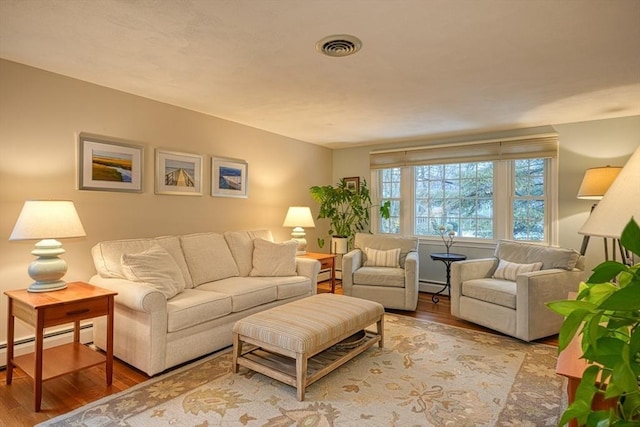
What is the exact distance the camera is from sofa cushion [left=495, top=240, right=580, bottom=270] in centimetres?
350

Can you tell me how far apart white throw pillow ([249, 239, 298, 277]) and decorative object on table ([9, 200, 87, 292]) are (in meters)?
1.73

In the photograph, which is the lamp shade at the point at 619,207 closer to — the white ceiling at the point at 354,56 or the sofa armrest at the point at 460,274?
the white ceiling at the point at 354,56

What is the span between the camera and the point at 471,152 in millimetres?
4824

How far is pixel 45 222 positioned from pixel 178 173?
1496 mm

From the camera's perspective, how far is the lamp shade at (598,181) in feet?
11.3

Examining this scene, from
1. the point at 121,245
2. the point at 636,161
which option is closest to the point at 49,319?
the point at 121,245

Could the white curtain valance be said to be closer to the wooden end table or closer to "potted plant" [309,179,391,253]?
"potted plant" [309,179,391,253]

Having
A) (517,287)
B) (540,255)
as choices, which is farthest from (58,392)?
(540,255)

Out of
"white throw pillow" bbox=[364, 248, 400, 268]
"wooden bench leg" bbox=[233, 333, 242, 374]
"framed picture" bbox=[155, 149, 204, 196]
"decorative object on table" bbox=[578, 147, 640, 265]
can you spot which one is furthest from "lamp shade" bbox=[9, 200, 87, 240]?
"white throw pillow" bbox=[364, 248, 400, 268]

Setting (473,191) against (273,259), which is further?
(473,191)

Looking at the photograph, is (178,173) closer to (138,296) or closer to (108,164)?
(108,164)

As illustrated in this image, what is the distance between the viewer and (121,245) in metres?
3.04

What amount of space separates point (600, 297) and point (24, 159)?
11.4 feet

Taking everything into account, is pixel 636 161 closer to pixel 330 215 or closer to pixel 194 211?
pixel 194 211
